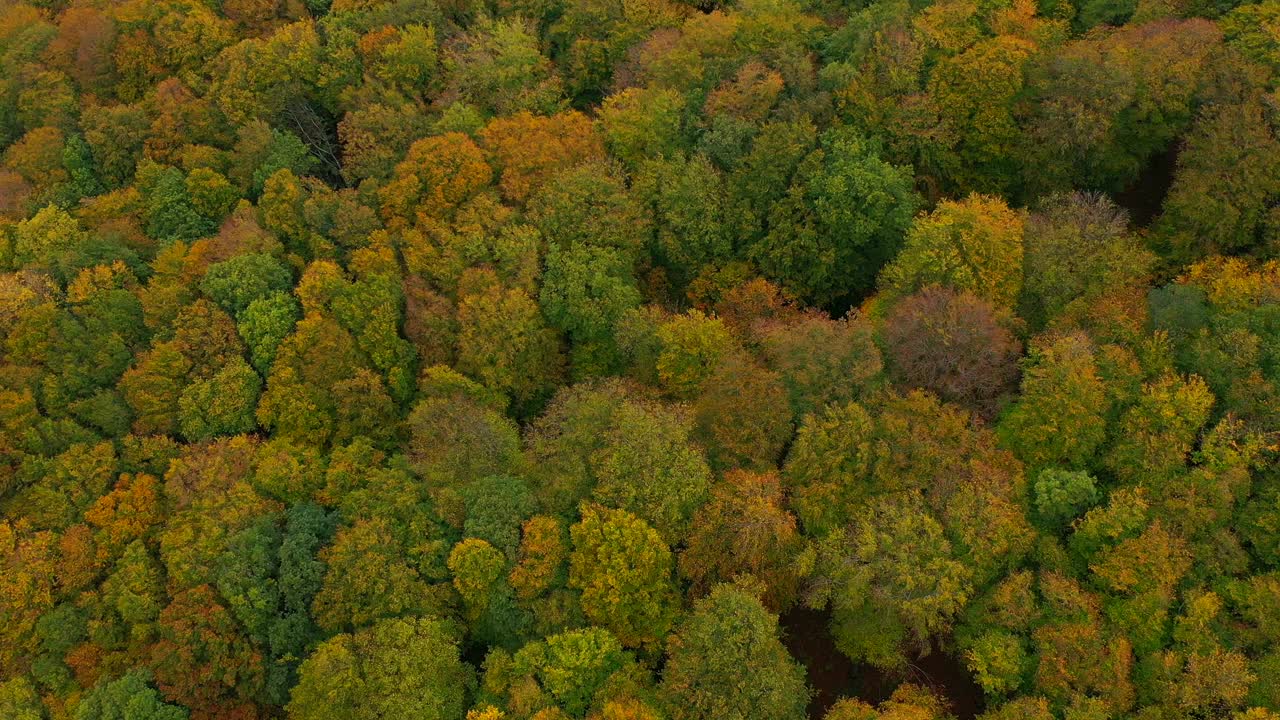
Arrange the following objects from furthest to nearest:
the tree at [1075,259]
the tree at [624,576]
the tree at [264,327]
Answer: the tree at [264,327], the tree at [1075,259], the tree at [624,576]

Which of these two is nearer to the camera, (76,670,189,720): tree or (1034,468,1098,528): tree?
(1034,468,1098,528): tree

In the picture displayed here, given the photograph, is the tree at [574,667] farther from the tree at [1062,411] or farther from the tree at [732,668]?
the tree at [1062,411]

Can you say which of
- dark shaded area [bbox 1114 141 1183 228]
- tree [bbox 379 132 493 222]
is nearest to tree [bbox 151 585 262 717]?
tree [bbox 379 132 493 222]

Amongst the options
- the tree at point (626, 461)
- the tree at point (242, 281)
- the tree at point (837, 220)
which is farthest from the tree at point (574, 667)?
the tree at point (242, 281)

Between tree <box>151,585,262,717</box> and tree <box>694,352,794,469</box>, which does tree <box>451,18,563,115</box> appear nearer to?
tree <box>694,352,794,469</box>

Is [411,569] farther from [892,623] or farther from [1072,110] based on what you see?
[1072,110]

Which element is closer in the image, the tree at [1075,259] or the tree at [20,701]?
the tree at [20,701]

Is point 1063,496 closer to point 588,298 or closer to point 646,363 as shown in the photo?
point 646,363
